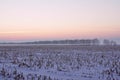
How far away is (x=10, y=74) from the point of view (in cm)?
1095

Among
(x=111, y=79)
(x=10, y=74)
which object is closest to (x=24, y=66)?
(x=10, y=74)

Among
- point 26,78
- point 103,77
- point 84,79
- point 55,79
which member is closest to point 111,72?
point 103,77

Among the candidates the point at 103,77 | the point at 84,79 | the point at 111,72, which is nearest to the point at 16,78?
the point at 84,79

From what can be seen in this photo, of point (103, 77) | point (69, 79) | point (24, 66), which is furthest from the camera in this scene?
point (24, 66)

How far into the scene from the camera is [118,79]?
37.1 feet

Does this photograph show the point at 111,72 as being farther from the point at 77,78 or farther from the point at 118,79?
the point at 77,78

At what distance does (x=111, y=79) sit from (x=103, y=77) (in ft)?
2.18

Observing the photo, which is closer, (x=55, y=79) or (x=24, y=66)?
(x=55, y=79)

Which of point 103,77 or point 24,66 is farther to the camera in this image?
point 24,66

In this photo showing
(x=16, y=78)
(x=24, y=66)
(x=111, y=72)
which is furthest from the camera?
(x=24, y=66)

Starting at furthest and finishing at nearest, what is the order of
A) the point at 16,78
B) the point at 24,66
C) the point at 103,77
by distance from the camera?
the point at 24,66 < the point at 103,77 < the point at 16,78

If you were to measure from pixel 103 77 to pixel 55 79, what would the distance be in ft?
9.43

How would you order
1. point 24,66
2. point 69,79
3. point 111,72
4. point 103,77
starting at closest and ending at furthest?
point 69,79 → point 103,77 → point 111,72 → point 24,66

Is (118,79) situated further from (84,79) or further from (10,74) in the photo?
(10,74)
